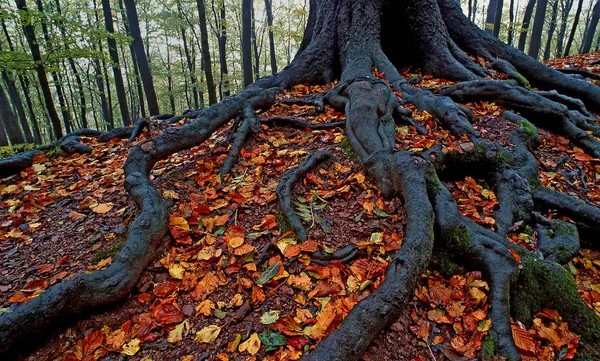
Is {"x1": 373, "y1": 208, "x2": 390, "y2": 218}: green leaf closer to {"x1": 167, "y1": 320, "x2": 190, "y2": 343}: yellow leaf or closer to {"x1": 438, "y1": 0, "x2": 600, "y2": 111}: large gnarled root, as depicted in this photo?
{"x1": 167, "y1": 320, "x2": 190, "y2": 343}: yellow leaf

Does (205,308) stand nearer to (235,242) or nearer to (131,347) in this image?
(131,347)

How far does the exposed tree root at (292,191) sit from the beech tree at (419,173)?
0.02 metres

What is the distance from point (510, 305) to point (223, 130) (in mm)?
4097

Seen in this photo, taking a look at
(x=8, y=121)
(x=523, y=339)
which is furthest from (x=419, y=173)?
(x=8, y=121)

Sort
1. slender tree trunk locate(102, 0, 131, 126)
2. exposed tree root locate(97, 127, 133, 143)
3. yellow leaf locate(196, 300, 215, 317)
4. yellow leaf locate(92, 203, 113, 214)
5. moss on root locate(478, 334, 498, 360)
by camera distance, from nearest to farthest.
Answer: moss on root locate(478, 334, 498, 360) → yellow leaf locate(196, 300, 215, 317) → yellow leaf locate(92, 203, 113, 214) → exposed tree root locate(97, 127, 133, 143) → slender tree trunk locate(102, 0, 131, 126)

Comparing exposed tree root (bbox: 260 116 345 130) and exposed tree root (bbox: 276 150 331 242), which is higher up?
exposed tree root (bbox: 260 116 345 130)

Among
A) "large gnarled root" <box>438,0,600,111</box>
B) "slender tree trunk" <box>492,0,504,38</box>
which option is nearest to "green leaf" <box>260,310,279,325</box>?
"large gnarled root" <box>438,0,600,111</box>

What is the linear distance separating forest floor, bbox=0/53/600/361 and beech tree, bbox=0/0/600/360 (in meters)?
0.13

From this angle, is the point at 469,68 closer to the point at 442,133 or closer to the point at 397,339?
the point at 442,133

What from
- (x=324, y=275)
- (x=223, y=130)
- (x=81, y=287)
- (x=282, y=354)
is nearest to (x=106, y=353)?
(x=81, y=287)

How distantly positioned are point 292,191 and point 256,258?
778 mm

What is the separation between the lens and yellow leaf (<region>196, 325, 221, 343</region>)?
1.90 metres

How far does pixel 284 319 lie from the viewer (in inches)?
77.4

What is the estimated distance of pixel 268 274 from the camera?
2.26 meters
